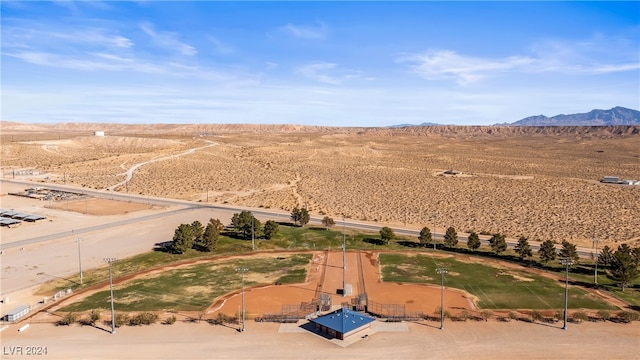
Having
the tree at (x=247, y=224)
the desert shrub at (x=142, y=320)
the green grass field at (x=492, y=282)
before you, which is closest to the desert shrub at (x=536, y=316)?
the green grass field at (x=492, y=282)

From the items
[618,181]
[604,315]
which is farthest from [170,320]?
[618,181]

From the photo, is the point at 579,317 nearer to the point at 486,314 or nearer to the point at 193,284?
the point at 486,314

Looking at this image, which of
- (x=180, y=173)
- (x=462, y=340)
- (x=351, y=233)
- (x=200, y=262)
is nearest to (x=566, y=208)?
(x=351, y=233)

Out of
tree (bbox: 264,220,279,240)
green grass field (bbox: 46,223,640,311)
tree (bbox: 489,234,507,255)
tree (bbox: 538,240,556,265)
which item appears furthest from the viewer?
tree (bbox: 264,220,279,240)

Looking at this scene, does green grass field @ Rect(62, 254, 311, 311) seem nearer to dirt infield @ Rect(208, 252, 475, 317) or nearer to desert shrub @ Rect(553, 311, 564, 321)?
dirt infield @ Rect(208, 252, 475, 317)

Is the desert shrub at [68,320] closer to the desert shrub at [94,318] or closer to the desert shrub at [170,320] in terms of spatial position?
the desert shrub at [94,318]

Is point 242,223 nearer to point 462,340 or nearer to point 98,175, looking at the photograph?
point 462,340

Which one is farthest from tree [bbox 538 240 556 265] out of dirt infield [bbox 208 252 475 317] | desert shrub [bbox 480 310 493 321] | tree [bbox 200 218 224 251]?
tree [bbox 200 218 224 251]
